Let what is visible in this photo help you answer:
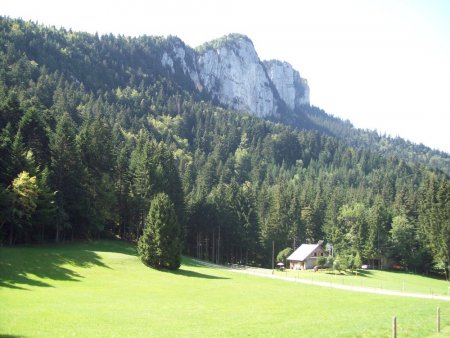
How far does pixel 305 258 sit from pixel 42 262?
56.7 meters

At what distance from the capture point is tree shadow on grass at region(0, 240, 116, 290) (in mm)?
40056

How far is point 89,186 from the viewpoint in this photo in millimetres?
70250

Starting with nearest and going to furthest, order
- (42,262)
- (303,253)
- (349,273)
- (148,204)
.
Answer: (42,262) → (148,204) → (349,273) → (303,253)

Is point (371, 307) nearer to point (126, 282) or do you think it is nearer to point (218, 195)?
point (126, 282)

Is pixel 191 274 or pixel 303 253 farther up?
pixel 303 253

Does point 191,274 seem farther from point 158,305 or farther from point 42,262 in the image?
point 158,305

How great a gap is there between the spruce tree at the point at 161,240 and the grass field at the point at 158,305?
75.0 inches

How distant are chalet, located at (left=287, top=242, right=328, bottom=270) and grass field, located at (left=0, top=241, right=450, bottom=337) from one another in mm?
36985

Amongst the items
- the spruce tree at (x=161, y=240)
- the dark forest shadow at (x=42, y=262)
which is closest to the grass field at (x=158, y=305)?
the dark forest shadow at (x=42, y=262)

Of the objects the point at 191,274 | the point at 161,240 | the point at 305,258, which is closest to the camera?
the point at 191,274

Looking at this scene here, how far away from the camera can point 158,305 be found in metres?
33.8

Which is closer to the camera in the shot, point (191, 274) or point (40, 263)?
point (40, 263)

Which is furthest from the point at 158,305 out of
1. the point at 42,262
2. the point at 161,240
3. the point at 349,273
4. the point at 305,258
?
the point at 305,258

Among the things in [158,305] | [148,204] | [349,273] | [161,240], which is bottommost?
[349,273]
